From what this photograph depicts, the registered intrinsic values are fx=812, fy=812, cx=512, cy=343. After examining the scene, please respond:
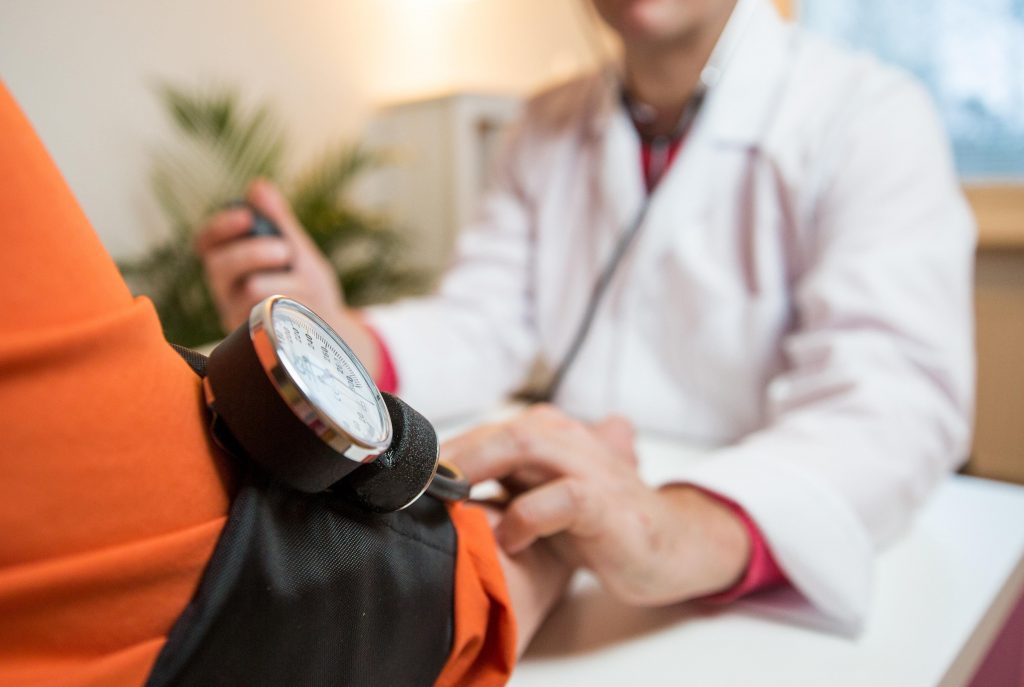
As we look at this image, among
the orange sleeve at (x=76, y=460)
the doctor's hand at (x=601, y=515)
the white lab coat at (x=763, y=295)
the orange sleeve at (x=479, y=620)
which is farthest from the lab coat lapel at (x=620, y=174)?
the orange sleeve at (x=76, y=460)

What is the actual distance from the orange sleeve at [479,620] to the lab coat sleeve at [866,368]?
6.5 inches

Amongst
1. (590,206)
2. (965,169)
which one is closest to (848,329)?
(590,206)

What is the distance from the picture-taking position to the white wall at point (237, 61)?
401 millimetres

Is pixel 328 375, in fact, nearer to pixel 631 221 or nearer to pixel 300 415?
pixel 300 415

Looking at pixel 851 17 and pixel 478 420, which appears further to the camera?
pixel 851 17

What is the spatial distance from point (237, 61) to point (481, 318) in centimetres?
64

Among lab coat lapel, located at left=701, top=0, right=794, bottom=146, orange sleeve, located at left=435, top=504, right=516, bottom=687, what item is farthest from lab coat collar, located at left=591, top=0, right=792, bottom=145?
orange sleeve, located at left=435, top=504, right=516, bottom=687

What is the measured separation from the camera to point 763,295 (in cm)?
72

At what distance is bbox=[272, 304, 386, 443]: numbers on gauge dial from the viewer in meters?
0.23

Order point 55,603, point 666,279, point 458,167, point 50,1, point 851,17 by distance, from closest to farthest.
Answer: point 55,603
point 50,1
point 666,279
point 851,17
point 458,167

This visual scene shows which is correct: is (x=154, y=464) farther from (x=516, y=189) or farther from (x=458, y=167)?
(x=458, y=167)

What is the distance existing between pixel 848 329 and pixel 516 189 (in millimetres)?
450

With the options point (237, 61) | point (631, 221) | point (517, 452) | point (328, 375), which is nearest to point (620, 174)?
point (631, 221)

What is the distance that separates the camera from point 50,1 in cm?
37
